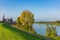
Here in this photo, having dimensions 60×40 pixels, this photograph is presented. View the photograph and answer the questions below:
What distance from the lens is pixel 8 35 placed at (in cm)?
1267

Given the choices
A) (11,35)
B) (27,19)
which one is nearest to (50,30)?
(27,19)

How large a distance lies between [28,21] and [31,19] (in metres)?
0.64

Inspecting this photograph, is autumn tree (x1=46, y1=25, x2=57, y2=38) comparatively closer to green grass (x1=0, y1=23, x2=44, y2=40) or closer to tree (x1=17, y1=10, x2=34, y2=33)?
tree (x1=17, y1=10, x2=34, y2=33)

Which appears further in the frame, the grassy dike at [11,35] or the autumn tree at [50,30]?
the autumn tree at [50,30]

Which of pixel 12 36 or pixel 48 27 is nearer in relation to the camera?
pixel 12 36

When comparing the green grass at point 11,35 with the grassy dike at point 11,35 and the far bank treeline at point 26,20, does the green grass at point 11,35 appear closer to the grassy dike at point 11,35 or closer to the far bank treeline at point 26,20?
the grassy dike at point 11,35

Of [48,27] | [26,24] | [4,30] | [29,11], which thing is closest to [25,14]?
[29,11]

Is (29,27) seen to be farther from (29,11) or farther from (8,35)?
(8,35)

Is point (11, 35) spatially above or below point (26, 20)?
below

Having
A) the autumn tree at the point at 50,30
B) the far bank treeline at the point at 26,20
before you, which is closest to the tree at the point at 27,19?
the far bank treeline at the point at 26,20

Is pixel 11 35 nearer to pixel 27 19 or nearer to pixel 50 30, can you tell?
pixel 50 30

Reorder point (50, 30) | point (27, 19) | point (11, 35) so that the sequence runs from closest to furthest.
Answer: point (11, 35), point (50, 30), point (27, 19)

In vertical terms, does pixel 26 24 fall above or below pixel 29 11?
below

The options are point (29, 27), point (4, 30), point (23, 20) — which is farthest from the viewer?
point (23, 20)
